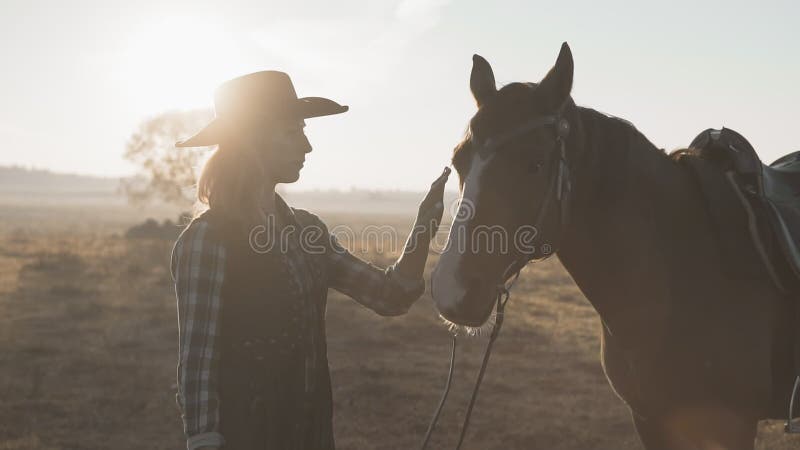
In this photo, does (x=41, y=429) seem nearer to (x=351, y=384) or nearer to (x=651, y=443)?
(x=351, y=384)

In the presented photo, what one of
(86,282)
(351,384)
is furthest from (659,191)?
(86,282)

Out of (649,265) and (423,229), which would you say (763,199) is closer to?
(649,265)

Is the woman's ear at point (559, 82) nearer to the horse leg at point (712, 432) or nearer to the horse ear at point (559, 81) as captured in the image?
the horse ear at point (559, 81)

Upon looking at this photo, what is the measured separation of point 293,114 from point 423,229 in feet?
2.69

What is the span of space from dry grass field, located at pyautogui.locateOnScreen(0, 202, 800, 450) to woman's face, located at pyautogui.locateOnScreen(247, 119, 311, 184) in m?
4.51

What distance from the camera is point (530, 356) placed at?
10.4m

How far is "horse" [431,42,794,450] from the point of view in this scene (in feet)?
8.57

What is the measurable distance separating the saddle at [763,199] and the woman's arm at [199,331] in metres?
2.27

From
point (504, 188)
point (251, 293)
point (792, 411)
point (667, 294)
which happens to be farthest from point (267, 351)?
point (792, 411)

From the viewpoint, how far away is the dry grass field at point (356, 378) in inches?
270

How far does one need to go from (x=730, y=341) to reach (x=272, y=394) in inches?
76.5

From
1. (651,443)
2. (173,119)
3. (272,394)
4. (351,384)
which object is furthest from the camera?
(173,119)

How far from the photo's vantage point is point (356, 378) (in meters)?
8.91

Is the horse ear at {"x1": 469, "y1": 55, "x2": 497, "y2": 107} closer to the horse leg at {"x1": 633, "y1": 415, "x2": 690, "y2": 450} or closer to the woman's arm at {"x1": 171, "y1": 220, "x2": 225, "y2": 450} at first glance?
the woman's arm at {"x1": 171, "y1": 220, "x2": 225, "y2": 450}
